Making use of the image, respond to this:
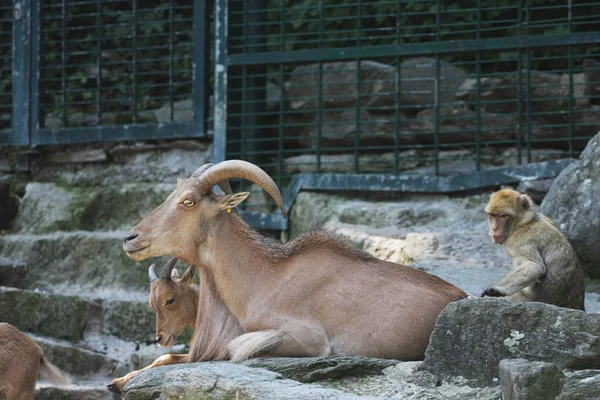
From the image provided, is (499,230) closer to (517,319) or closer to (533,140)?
(517,319)

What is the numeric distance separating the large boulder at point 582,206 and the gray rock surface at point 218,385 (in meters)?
3.85

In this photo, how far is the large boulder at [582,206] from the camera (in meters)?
9.55

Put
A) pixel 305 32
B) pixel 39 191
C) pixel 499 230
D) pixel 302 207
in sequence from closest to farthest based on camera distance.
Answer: pixel 499 230
pixel 302 207
pixel 305 32
pixel 39 191

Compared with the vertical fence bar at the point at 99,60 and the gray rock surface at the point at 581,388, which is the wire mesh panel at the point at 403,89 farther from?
the gray rock surface at the point at 581,388

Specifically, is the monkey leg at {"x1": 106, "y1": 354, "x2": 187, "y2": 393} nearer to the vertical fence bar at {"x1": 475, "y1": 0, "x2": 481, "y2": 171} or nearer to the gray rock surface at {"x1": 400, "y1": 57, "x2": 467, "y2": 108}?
the vertical fence bar at {"x1": 475, "y1": 0, "x2": 481, "y2": 171}

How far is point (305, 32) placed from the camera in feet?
43.5

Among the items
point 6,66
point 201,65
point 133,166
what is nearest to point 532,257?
point 201,65

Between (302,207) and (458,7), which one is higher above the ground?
(458,7)

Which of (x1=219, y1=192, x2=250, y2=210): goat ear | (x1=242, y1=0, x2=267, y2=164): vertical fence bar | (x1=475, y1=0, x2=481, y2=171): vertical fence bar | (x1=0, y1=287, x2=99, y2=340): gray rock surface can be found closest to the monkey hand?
(x1=219, y1=192, x2=250, y2=210): goat ear

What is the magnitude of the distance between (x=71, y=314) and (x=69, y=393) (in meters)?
1.99

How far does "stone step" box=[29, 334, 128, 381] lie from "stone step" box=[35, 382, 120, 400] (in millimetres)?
798

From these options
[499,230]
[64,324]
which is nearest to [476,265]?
[499,230]

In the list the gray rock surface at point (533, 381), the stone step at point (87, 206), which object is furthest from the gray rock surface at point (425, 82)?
the gray rock surface at point (533, 381)

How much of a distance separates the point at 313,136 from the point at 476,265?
356 cm
